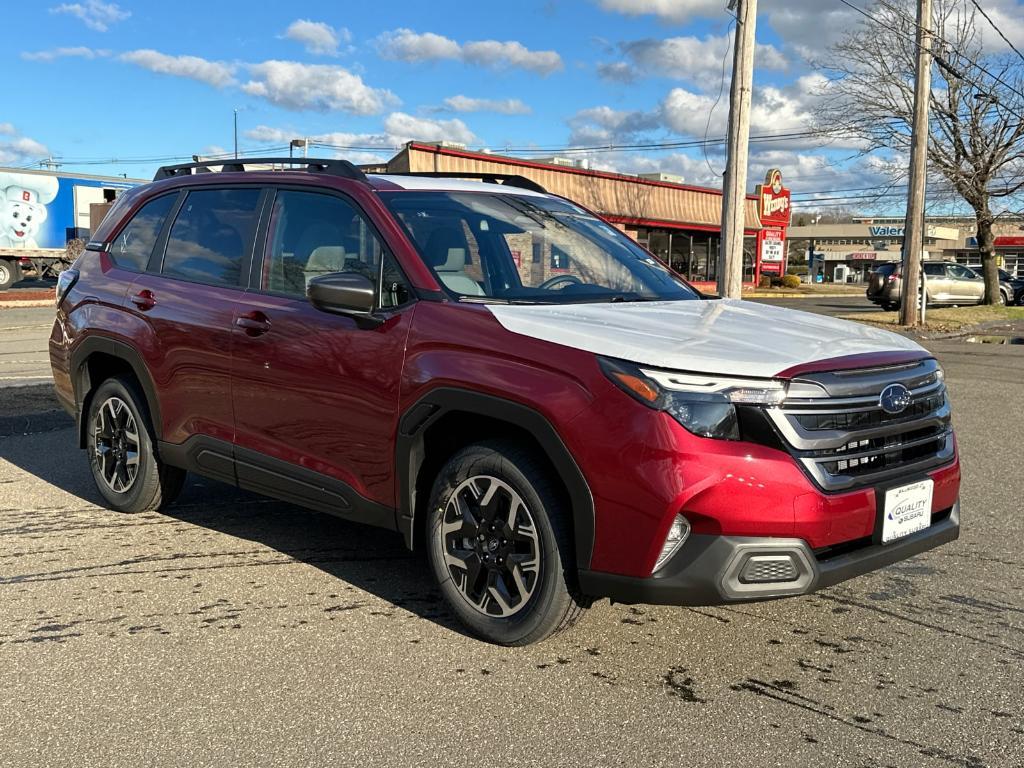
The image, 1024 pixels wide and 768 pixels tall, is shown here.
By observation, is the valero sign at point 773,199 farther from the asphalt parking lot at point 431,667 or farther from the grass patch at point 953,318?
the asphalt parking lot at point 431,667

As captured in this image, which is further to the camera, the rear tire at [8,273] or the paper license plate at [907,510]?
the rear tire at [8,273]

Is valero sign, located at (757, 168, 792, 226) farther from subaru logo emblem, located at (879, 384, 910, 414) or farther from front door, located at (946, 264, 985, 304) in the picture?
subaru logo emblem, located at (879, 384, 910, 414)

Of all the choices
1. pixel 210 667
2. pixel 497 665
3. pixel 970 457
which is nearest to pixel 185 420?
pixel 210 667

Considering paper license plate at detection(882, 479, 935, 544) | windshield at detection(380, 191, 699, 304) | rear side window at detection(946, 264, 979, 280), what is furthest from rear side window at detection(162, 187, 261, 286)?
rear side window at detection(946, 264, 979, 280)

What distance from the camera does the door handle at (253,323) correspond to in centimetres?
454

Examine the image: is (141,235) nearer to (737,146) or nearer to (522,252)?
(522,252)

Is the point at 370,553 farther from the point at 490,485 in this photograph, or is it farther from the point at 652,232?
the point at 652,232

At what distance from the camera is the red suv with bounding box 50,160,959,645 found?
3.27 meters

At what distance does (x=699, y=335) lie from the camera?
11.8 feet

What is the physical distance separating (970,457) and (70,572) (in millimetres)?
6285

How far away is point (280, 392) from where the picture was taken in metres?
4.46

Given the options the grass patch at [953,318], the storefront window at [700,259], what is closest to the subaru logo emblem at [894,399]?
the grass patch at [953,318]

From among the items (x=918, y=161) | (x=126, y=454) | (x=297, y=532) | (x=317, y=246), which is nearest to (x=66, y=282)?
(x=126, y=454)

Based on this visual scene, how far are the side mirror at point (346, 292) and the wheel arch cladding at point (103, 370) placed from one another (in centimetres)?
169
